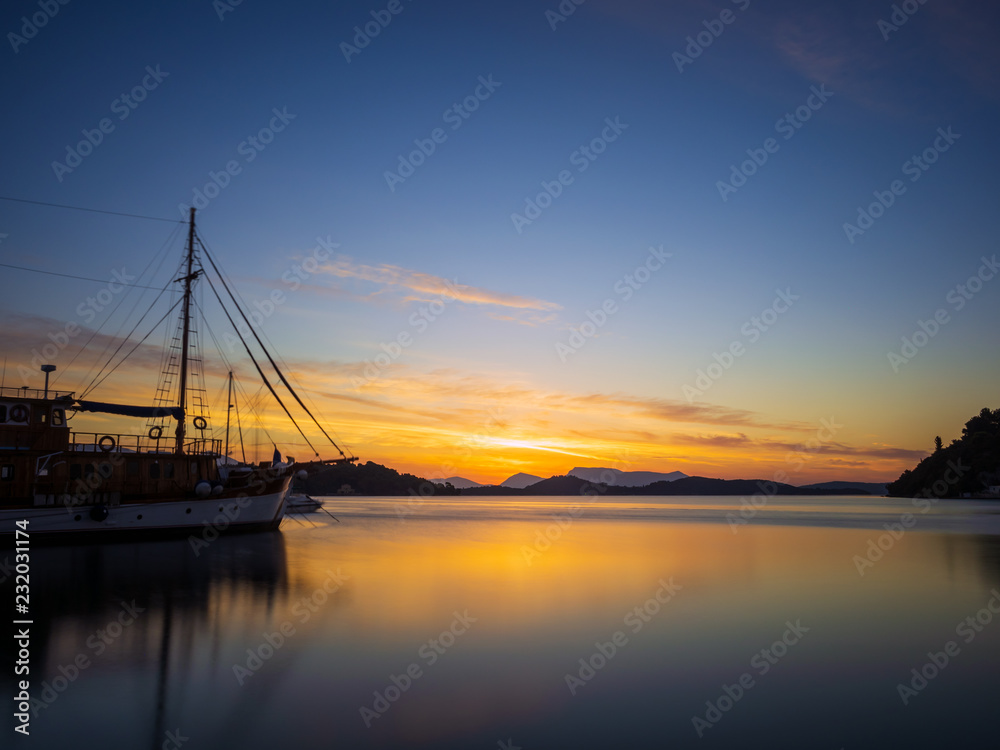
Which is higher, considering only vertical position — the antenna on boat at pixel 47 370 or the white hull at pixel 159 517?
the antenna on boat at pixel 47 370

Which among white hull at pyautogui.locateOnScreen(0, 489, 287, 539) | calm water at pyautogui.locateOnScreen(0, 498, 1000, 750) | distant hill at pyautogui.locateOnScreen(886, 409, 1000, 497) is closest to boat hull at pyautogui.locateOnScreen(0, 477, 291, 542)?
white hull at pyautogui.locateOnScreen(0, 489, 287, 539)

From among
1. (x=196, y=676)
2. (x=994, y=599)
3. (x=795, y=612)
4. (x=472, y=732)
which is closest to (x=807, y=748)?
(x=472, y=732)

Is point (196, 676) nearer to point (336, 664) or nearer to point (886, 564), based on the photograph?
point (336, 664)

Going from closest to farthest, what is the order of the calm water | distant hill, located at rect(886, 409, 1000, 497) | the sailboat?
the calm water → the sailboat → distant hill, located at rect(886, 409, 1000, 497)

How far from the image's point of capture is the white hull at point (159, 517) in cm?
3328

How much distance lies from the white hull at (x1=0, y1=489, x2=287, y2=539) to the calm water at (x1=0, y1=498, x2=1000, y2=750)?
5.22 metres

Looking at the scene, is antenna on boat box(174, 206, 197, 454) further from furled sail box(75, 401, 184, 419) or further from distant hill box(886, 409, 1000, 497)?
distant hill box(886, 409, 1000, 497)

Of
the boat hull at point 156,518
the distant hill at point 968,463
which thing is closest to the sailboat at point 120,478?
the boat hull at point 156,518

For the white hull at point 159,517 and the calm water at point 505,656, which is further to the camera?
the white hull at point 159,517

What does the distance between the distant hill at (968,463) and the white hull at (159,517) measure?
15548 centimetres

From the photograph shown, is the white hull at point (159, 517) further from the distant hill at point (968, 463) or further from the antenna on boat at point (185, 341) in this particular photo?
the distant hill at point (968, 463)

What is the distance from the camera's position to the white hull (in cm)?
3328

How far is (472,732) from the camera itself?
9.54 meters

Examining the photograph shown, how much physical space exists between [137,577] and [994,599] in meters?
29.7
